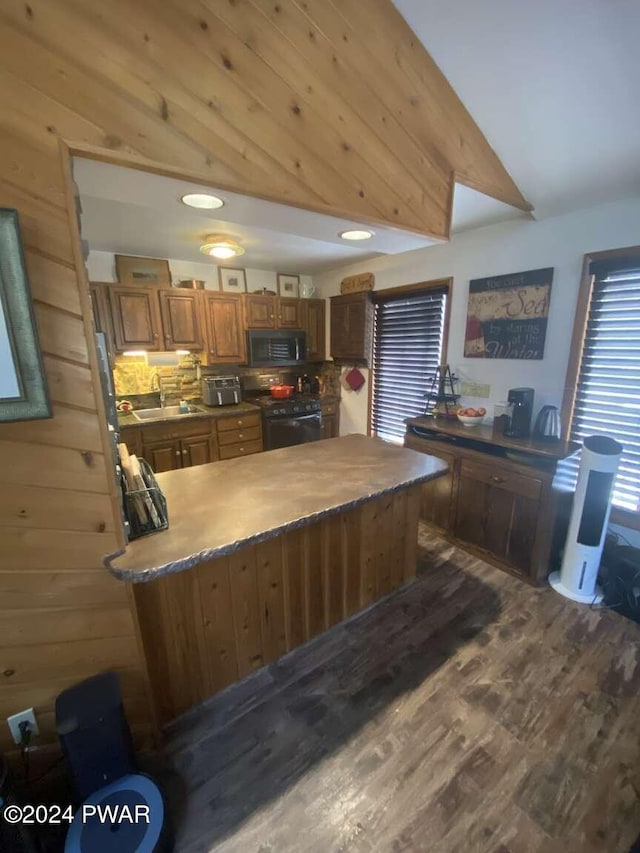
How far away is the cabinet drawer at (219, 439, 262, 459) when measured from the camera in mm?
3816

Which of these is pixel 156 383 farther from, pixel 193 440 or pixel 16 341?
pixel 16 341

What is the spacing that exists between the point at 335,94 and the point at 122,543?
187 centimetres

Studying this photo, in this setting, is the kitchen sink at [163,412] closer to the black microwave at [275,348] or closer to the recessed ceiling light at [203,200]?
the black microwave at [275,348]

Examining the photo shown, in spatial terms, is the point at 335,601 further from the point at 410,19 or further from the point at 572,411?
the point at 410,19

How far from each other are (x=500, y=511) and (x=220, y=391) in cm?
299

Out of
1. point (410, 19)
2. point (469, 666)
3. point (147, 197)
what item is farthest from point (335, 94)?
point (469, 666)

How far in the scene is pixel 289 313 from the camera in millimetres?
4336

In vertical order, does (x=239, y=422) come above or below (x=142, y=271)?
below

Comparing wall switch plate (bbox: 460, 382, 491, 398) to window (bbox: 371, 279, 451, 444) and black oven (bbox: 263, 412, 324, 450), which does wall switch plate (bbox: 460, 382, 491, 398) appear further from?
black oven (bbox: 263, 412, 324, 450)

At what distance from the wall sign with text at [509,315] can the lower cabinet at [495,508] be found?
35.2 inches

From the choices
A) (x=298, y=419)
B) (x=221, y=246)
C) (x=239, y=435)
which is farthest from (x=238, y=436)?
(x=221, y=246)

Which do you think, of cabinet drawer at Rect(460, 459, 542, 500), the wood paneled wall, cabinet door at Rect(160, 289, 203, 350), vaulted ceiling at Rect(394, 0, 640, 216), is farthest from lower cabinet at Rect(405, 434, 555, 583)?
cabinet door at Rect(160, 289, 203, 350)

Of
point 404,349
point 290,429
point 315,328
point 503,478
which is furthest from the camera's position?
point 315,328

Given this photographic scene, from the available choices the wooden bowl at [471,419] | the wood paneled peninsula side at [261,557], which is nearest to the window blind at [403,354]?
the wooden bowl at [471,419]
